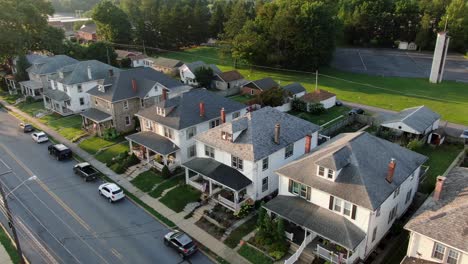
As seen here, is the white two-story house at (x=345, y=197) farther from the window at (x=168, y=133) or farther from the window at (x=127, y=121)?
the window at (x=127, y=121)

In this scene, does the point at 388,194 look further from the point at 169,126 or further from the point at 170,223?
the point at 169,126

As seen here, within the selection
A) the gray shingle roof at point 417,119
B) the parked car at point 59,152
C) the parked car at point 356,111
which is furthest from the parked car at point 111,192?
the parked car at point 356,111

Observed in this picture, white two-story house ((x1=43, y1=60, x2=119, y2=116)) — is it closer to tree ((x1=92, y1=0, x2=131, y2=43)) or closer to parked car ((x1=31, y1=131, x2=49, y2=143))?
parked car ((x1=31, y1=131, x2=49, y2=143))

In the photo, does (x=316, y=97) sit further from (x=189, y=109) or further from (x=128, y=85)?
(x=128, y=85)

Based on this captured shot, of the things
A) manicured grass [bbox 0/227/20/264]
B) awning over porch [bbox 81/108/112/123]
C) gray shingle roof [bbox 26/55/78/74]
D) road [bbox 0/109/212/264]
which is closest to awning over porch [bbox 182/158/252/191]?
road [bbox 0/109/212/264]

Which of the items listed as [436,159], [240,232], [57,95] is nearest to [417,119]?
[436,159]
